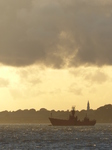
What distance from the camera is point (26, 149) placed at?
9319 cm

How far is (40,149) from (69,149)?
6206 millimetres

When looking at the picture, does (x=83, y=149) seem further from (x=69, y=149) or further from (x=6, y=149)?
(x=6, y=149)

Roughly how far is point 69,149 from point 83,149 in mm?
3041

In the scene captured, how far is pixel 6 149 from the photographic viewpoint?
3669 inches

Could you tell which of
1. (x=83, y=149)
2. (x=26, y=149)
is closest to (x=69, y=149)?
(x=83, y=149)

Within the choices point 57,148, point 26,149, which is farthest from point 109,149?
point 26,149

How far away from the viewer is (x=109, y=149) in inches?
3681

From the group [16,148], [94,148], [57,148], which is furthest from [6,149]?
[94,148]

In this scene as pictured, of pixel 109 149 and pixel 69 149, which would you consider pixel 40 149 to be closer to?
pixel 69 149

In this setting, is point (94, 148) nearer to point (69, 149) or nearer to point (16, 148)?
point (69, 149)

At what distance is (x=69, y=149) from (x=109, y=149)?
863 centimetres

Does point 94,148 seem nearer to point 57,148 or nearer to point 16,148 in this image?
point 57,148

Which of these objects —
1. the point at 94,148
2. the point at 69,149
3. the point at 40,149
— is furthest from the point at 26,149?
the point at 94,148

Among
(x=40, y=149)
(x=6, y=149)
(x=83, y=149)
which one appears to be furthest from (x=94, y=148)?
(x=6, y=149)
